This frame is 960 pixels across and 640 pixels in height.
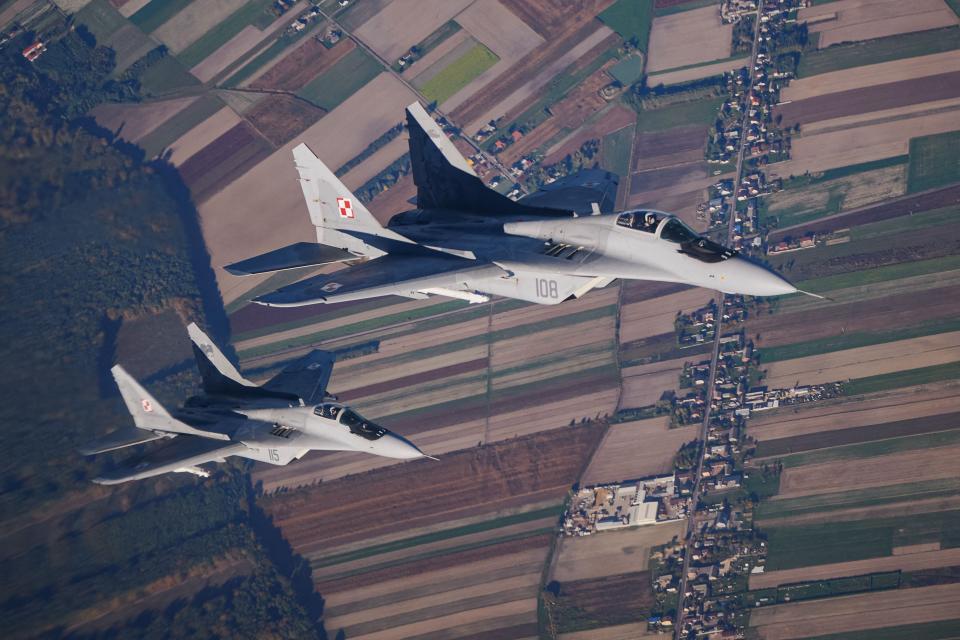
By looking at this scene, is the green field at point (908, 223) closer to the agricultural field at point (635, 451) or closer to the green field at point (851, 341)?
the green field at point (851, 341)

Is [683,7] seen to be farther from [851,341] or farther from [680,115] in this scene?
[851,341]

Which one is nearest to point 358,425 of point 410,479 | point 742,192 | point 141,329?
point 410,479

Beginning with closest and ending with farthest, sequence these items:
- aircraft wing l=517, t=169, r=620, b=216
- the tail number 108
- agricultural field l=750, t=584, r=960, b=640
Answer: the tail number 108 → aircraft wing l=517, t=169, r=620, b=216 → agricultural field l=750, t=584, r=960, b=640

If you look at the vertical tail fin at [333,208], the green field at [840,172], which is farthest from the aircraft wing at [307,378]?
the green field at [840,172]

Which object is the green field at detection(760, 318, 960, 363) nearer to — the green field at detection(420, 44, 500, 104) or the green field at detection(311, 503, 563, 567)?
the green field at detection(311, 503, 563, 567)

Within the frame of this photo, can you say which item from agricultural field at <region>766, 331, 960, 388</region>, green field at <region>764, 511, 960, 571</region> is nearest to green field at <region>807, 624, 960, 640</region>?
green field at <region>764, 511, 960, 571</region>

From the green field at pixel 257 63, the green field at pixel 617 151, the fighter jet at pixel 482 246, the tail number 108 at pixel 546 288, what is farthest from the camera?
the green field at pixel 257 63
